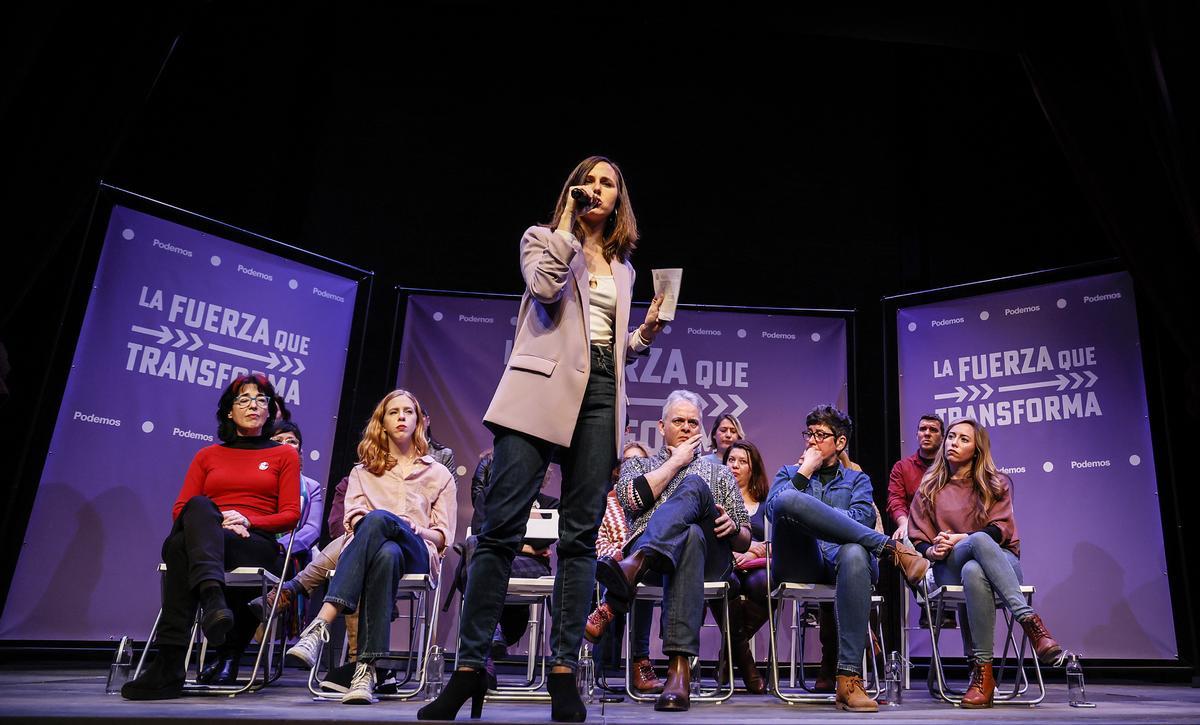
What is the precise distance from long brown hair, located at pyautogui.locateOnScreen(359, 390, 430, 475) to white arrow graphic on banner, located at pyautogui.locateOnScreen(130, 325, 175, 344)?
6.43 feet

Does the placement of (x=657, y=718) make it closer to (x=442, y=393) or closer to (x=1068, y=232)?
(x=442, y=393)

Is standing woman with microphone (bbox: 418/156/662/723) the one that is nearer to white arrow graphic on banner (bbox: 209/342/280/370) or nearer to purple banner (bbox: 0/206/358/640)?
purple banner (bbox: 0/206/358/640)

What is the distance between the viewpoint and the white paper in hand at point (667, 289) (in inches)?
97.3

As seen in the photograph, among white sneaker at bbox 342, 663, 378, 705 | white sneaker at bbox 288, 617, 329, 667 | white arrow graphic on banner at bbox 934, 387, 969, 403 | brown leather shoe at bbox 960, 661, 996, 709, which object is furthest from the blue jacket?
white arrow graphic on banner at bbox 934, 387, 969, 403

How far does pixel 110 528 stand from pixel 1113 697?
16.5 ft

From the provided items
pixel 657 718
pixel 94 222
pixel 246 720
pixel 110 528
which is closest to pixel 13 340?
pixel 94 222

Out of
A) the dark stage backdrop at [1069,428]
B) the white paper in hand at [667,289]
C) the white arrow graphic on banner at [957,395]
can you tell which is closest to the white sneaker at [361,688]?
the white paper in hand at [667,289]

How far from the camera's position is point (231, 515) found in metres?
3.37

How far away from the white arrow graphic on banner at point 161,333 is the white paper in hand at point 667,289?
12.3ft

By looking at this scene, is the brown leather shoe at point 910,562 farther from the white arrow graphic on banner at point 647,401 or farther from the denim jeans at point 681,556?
the white arrow graphic on banner at point 647,401

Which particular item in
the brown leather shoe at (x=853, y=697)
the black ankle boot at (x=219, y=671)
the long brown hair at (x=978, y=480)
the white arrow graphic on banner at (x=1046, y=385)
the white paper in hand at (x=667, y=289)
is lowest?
the black ankle boot at (x=219, y=671)

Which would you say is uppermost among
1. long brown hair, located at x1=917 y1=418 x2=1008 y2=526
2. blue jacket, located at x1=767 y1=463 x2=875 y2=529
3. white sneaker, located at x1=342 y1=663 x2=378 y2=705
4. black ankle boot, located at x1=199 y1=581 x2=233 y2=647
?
long brown hair, located at x1=917 y1=418 x2=1008 y2=526

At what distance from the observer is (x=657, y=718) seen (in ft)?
8.18

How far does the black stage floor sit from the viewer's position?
6.48ft
